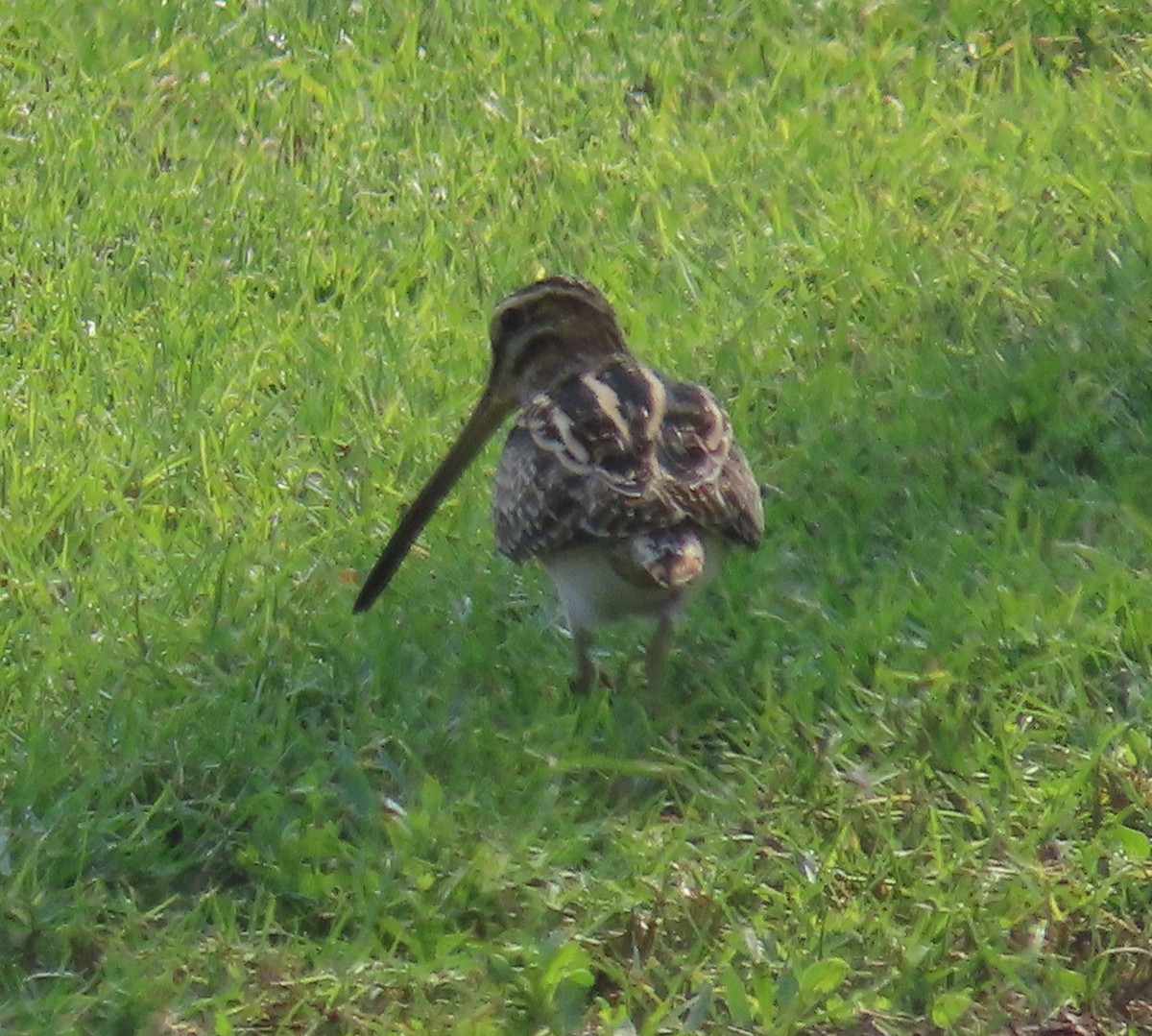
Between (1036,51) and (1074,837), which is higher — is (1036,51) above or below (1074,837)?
above

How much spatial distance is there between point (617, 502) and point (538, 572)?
105 centimetres

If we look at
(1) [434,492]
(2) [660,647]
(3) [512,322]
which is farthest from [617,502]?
(3) [512,322]

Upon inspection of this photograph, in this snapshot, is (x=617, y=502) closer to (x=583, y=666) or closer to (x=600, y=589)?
(x=600, y=589)

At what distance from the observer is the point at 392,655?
5859mm

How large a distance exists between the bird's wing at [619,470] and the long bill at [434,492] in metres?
0.39

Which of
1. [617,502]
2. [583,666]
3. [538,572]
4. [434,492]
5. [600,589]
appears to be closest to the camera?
[617,502]

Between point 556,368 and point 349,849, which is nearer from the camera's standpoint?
point 349,849

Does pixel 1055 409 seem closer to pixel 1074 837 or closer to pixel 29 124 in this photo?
pixel 1074 837

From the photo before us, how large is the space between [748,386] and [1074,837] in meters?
2.35

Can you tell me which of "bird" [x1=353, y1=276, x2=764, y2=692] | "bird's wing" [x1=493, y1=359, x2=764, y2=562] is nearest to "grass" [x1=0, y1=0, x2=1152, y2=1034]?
"bird" [x1=353, y1=276, x2=764, y2=692]

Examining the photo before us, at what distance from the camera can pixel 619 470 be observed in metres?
5.48

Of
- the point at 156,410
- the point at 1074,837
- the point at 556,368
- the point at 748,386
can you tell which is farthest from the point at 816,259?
the point at 1074,837

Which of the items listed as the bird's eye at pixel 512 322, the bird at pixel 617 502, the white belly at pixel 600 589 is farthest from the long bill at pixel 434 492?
the white belly at pixel 600 589

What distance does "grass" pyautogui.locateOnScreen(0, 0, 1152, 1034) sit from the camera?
15.8 ft
